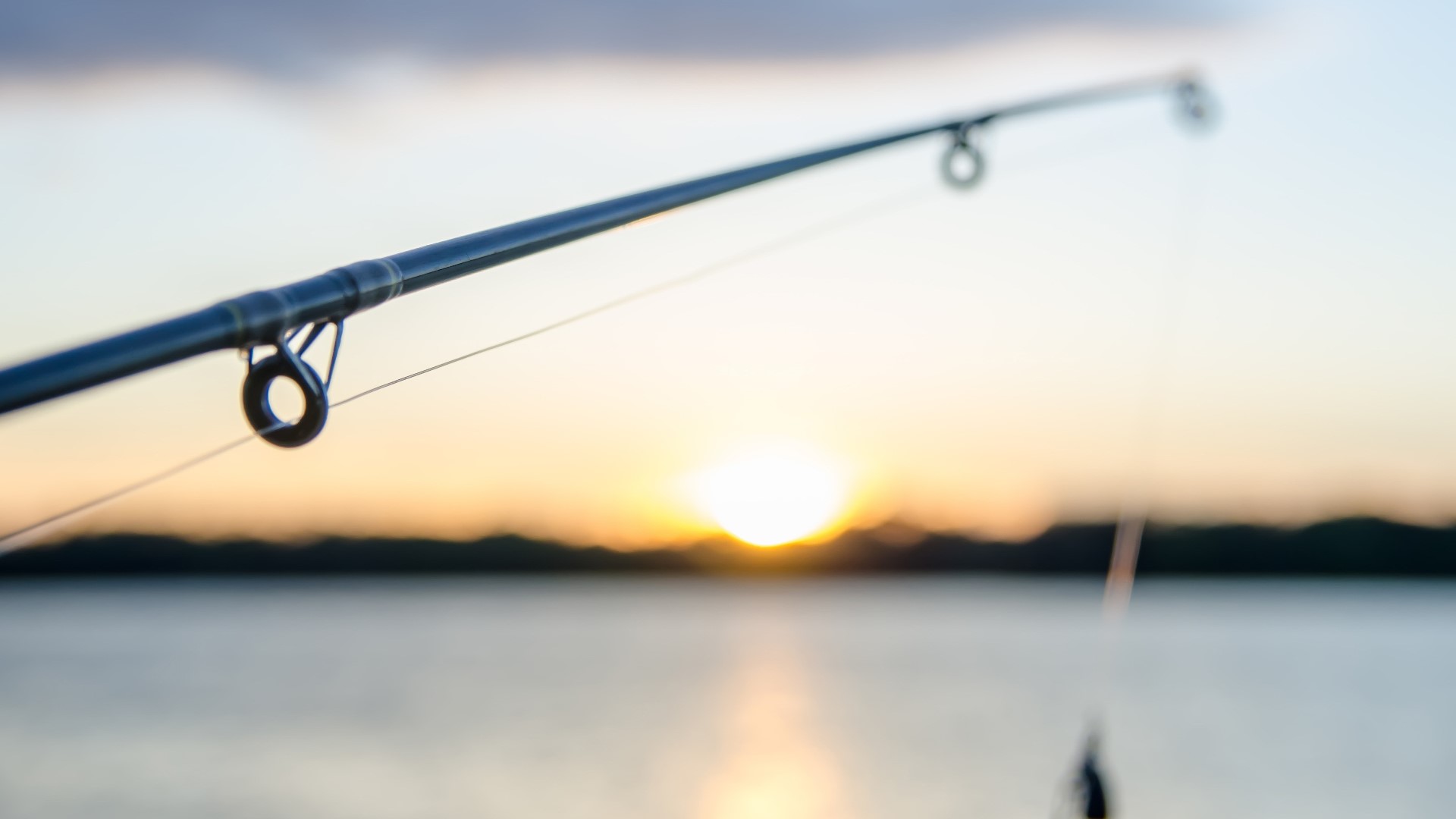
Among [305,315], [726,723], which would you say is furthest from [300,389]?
[726,723]

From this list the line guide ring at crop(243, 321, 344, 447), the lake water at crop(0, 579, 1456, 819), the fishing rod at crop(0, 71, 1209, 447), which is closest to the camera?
the fishing rod at crop(0, 71, 1209, 447)

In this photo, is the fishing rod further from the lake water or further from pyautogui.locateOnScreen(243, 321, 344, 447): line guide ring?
the lake water

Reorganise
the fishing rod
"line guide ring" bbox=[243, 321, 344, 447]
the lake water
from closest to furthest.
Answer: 1. the fishing rod
2. "line guide ring" bbox=[243, 321, 344, 447]
3. the lake water

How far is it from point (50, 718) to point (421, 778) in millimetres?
12433

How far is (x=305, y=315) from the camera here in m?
2.35

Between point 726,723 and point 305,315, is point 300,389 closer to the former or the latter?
point 305,315

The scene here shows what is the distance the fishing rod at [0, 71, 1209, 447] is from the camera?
1.91 m

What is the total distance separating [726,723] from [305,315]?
29.4 m

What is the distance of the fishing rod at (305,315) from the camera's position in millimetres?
1909

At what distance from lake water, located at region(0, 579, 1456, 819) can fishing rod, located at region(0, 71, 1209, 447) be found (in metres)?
18.3

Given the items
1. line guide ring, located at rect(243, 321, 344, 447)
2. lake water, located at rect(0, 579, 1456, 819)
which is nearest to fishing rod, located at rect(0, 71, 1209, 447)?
line guide ring, located at rect(243, 321, 344, 447)

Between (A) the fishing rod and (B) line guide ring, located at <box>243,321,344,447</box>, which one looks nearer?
(A) the fishing rod

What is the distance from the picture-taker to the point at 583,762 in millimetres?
24984

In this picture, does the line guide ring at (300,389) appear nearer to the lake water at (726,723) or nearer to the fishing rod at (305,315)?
the fishing rod at (305,315)
